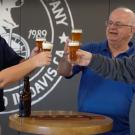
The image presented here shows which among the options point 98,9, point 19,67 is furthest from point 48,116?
point 98,9

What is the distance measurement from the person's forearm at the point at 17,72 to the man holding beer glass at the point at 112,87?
1.65 ft

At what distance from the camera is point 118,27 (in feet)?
9.75

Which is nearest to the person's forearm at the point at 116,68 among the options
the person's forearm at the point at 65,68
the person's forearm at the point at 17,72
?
the person's forearm at the point at 17,72

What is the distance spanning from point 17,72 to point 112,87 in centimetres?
84

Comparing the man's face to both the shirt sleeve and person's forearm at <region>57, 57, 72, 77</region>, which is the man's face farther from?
the shirt sleeve

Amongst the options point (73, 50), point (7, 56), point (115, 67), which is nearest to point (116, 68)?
point (115, 67)

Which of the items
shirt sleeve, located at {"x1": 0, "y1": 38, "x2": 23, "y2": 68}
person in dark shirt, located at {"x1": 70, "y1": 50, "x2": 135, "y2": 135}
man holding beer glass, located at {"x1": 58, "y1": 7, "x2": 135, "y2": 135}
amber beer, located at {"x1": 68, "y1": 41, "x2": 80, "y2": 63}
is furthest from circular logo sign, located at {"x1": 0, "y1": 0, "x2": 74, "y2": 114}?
person in dark shirt, located at {"x1": 70, "y1": 50, "x2": 135, "y2": 135}

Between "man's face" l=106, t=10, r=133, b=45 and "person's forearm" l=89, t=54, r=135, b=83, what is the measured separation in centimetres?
92

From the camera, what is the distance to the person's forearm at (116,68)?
200 cm

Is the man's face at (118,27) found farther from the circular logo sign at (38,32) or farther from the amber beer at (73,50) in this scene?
the circular logo sign at (38,32)

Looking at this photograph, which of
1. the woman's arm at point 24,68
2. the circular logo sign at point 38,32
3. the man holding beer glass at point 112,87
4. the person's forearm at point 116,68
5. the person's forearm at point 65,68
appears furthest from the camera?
the circular logo sign at point 38,32

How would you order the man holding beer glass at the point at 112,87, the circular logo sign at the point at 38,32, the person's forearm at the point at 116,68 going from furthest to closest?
1. the circular logo sign at the point at 38,32
2. the man holding beer glass at the point at 112,87
3. the person's forearm at the point at 116,68

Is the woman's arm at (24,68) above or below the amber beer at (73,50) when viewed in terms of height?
below

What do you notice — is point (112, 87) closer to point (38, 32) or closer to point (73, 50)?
point (73, 50)
